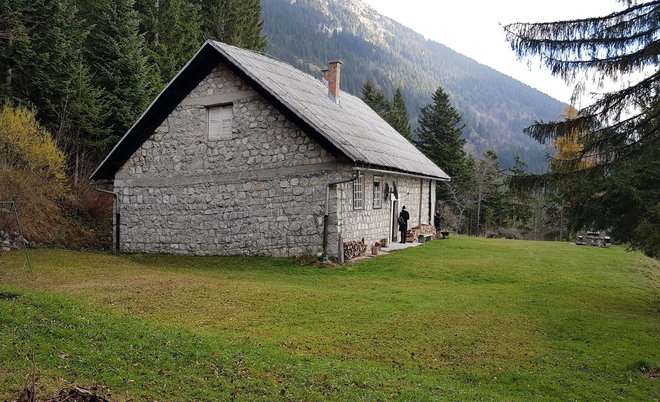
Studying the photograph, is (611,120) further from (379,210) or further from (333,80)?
(333,80)

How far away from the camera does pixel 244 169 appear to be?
56.7 ft

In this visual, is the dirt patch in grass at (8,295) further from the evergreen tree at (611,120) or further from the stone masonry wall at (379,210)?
the evergreen tree at (611,120)

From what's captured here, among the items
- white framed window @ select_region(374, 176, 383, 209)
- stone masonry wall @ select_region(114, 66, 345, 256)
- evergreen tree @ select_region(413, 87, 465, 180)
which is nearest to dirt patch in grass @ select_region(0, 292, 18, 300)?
stone masonry wall @ select_region(114, 66, 345, 256)

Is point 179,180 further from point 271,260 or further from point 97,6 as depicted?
point 97,6

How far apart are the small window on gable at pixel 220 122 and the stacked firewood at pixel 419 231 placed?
33.2 ft

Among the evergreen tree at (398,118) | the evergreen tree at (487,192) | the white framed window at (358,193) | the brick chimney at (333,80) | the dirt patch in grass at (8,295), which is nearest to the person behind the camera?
the dirt patch in grass at (8,295)

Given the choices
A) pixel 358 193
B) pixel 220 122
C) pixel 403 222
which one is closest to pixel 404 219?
pixel 403 222

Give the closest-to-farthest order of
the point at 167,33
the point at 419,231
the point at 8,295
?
1. the point at 8,295
2. the point at 419,231
3. the point at 167,33

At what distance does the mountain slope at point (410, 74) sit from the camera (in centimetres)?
12544

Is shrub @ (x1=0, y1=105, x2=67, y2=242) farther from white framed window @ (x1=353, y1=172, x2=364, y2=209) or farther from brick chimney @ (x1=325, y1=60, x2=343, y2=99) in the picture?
brick chimney @ (x1=325, y1=60, x2=343, y2=99)

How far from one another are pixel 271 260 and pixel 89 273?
215 inches

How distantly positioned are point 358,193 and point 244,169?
13.5ft

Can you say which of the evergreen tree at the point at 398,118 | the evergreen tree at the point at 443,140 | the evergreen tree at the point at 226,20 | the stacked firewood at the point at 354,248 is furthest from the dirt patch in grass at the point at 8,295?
the evergreen tree at the point at 398,118

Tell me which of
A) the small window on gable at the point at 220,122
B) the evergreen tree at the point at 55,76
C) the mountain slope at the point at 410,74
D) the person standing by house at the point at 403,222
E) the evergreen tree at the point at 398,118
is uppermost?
the mountain slope at the point at 410,74
